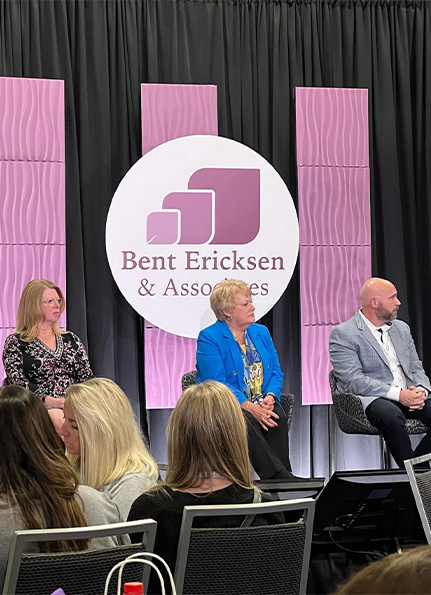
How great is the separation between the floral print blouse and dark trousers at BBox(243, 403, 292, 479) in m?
1.10

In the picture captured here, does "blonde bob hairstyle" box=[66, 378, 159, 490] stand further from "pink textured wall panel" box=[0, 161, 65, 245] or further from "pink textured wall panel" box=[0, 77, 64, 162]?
"pink textured wall panel" box=[0, 77, 64, 162]

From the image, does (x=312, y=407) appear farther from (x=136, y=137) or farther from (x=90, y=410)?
(x=90, y=410)

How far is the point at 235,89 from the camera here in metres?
6.30

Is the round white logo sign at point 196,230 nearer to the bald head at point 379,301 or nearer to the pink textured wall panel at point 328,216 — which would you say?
the pink textured wall panel at point 328,216

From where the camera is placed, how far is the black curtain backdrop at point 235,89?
6047 mm

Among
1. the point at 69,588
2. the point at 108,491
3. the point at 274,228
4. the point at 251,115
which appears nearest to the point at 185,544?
the point at 69,588

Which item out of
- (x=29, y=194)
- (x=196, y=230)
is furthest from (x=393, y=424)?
(x=29, y=194)

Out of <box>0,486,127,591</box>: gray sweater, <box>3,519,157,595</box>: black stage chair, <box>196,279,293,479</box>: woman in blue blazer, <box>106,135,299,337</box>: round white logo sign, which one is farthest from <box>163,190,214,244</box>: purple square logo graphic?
<box>3,519,157,595</box>: black stage chair

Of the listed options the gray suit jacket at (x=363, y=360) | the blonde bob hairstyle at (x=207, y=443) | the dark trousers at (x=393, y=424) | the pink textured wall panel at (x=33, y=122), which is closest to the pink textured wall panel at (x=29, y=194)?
the pink textured wall panel at (x=33, y=122)

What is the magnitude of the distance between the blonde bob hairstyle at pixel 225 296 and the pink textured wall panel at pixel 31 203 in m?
1.18

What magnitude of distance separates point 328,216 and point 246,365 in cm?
149

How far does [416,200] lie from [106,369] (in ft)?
8.60

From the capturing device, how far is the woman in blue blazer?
5.19m

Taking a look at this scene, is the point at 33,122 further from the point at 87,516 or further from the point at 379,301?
the point at 87,516
